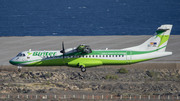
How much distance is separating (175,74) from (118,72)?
32.4 feet

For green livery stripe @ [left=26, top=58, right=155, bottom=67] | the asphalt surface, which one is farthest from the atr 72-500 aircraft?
the asphalt surface

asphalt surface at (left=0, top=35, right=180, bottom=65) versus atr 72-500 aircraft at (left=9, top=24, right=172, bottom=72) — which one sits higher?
asphalt surface at (left=0, top=35, right=180, bottom=65)

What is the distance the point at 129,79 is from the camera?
47031mm

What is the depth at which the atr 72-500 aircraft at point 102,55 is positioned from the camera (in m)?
47.2

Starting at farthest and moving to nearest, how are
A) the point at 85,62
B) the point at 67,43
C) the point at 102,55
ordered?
1. the point at 67,43
2. the point at 85,62
3. the point at 102,55

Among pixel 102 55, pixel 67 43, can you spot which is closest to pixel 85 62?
pixel 102 55

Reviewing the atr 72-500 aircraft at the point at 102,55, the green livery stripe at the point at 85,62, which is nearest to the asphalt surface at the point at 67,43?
the atr 72-500 aircraft at the point at 102,55

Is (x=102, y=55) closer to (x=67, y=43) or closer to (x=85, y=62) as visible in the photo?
(x=85, y=62)

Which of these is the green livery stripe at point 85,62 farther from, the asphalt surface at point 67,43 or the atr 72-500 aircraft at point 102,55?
the asphalt surface at point 67,43

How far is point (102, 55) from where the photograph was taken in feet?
156

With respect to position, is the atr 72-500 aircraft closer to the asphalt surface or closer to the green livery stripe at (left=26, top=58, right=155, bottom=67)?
the green livery stripe at (left=26, top=58, right=155, bottom=67)

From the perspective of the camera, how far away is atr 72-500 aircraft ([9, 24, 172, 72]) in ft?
155
